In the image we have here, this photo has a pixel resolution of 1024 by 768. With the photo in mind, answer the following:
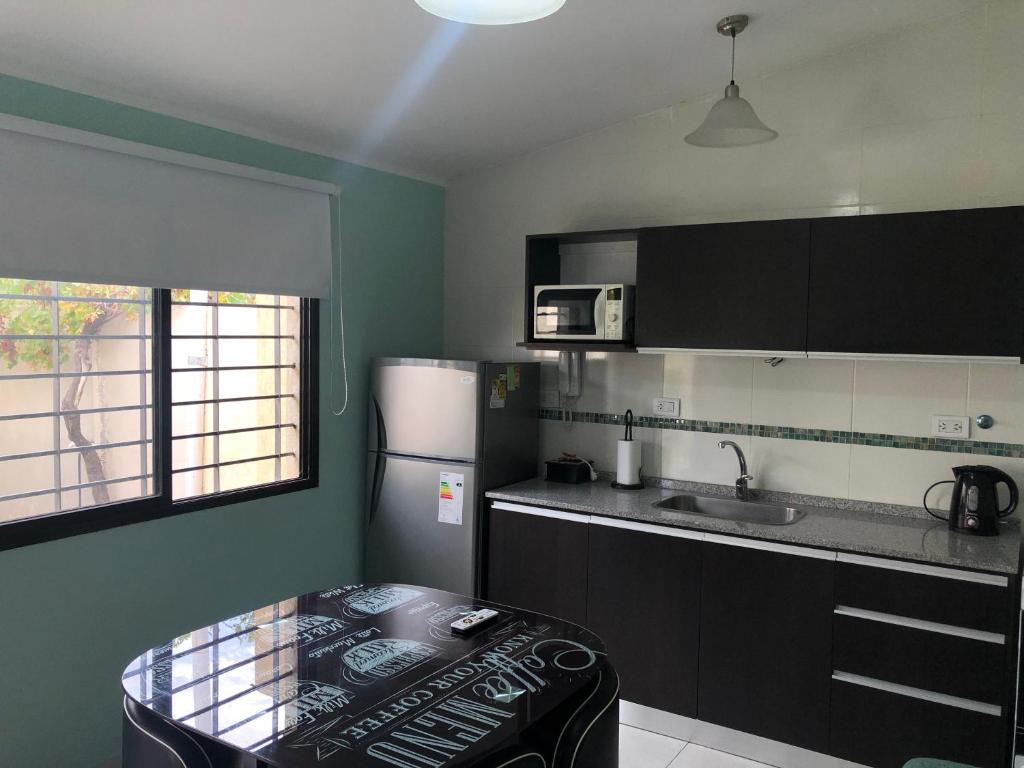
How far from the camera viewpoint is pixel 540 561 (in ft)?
11.7

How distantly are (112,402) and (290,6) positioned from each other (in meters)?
2.13

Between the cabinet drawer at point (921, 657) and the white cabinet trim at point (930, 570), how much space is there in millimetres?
176

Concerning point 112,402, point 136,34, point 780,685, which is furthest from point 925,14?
point 112,402

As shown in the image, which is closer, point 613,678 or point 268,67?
point 613,678

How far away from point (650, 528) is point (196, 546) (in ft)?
6.00

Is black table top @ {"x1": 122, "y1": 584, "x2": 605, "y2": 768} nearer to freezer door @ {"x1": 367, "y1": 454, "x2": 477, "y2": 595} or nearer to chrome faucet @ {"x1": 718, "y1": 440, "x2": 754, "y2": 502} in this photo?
freezer door @ {"x1": 367, "y1": 454, "x2": 477, "y2": 595}

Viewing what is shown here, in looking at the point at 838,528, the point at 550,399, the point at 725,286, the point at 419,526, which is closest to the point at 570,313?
the point at 550,399

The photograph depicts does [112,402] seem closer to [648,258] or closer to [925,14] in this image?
[648,258]

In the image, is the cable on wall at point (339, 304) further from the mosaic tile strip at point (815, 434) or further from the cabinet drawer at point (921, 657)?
the cabinet drawer at point (921, 657)

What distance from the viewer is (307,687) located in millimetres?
1849

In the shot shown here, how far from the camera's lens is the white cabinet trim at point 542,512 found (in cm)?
344

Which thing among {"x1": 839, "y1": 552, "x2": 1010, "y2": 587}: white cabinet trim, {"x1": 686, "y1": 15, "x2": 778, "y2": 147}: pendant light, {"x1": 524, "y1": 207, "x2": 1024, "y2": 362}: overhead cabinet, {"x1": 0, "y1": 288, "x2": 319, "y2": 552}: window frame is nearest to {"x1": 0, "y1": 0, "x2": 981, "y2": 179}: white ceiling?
{"x1": 686, "y1": 15, "x2": 778, "y2": 147}: pendant light

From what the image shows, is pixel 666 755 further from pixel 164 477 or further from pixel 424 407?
pixel 164 477

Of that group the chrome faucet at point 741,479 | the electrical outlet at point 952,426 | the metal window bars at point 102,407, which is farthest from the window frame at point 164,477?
the electrical outlet at point 952,426
